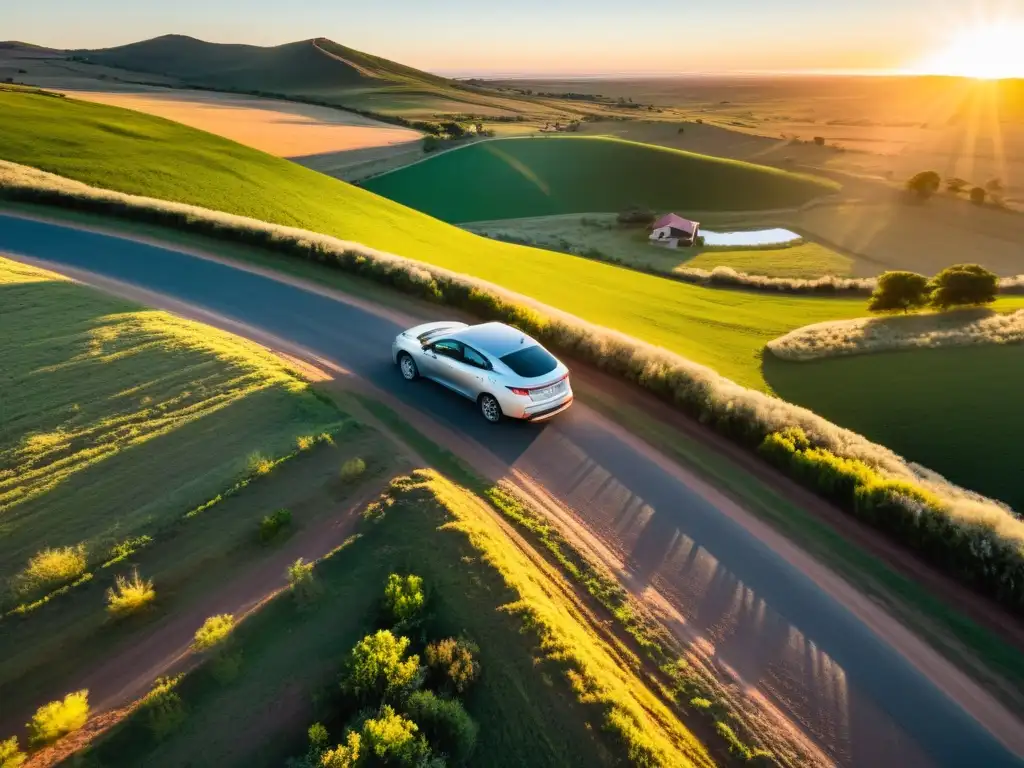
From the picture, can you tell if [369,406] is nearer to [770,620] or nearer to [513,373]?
[513,373]

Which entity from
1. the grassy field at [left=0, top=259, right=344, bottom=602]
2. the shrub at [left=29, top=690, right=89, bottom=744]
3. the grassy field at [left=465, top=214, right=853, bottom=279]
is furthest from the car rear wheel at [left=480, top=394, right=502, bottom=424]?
the grassy field at [left=465, top=214, right=853, bottom=279]

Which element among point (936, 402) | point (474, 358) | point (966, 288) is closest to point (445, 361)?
point (474, 358)

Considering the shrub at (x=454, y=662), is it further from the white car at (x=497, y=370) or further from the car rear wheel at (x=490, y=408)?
the car rear wheel at (x=490, y=408)

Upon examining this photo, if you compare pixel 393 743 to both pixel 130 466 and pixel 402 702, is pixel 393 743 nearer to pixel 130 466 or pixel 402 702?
pixel 402 702

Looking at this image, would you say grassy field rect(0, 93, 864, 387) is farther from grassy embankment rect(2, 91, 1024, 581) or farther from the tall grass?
the tall grass

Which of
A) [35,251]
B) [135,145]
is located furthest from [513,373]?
[135,145]

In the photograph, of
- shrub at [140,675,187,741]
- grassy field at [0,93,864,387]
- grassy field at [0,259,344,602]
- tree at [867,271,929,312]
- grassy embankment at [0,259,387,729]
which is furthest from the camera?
tree at [867,271,929,312]

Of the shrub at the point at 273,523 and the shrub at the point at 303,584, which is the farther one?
the shrub at the point at 273,523

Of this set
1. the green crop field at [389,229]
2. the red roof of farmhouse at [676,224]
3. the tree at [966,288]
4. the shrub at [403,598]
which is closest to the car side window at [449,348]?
the shrub at [403,598]
